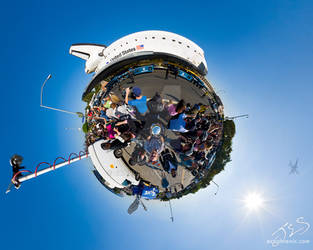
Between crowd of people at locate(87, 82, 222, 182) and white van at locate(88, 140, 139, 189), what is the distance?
0.77 m

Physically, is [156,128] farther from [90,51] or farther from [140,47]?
[90,51]

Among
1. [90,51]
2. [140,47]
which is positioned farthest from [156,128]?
[90,51]

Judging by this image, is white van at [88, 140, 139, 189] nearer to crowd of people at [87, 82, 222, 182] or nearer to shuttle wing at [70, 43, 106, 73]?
crowd of people at [87, 82, 222, 182]

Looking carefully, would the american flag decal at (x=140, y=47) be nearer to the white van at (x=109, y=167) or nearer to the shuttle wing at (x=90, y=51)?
→ the shuttle wing at (x=90, y=51)

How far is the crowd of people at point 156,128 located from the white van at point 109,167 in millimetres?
771

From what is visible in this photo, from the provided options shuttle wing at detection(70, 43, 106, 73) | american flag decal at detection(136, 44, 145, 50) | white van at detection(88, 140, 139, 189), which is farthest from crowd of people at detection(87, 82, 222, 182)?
american flag decal at detection(136, 44, 145, 50)

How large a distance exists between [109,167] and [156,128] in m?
3.83

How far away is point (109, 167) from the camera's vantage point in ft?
26.0

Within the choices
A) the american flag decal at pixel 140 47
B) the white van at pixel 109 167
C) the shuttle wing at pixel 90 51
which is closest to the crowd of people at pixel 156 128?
the white van at pixel 109 167

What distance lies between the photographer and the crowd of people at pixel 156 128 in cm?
760

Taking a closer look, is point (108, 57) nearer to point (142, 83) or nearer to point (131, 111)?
point (142, 83)

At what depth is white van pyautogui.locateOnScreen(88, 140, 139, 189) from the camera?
24.4 feet

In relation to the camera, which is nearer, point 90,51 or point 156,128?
point 156,128

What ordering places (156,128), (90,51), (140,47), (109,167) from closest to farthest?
(156,128) < (140,47) < (109,167) < (90,51)
